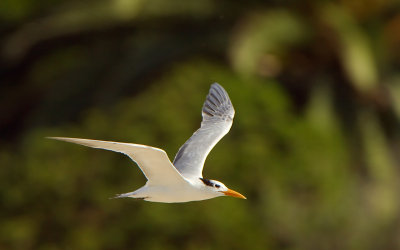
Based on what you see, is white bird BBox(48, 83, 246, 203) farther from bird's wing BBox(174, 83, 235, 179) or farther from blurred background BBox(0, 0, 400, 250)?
blurred background BBox(0, 0, 400, 250)

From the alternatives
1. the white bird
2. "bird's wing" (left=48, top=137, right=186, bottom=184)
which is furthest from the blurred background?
"bird's wing" (left=48, top=137, right=186, bottom=184)

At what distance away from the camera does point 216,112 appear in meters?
9.52

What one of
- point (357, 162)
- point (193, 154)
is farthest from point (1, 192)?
point (193, 154)

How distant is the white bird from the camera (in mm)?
7147

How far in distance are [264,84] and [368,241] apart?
331 centimetres

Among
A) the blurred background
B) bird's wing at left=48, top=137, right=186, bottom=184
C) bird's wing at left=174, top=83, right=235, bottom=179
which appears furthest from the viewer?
the blurred background

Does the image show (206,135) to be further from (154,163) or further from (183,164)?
(154,163)

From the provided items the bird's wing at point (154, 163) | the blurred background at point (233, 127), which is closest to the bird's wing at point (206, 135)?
the bird's wing at point (154, 163)

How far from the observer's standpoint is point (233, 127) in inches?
628

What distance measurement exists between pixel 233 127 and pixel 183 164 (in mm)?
7407

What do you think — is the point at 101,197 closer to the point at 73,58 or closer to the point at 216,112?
the point at 216,112

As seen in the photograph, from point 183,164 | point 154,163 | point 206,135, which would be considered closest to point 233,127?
point 206,135

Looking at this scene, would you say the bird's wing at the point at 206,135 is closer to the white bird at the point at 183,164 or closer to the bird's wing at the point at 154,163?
the white bird at the point at 183,164

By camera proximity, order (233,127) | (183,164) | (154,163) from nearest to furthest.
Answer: (154,163), (183,164), (233,127)
